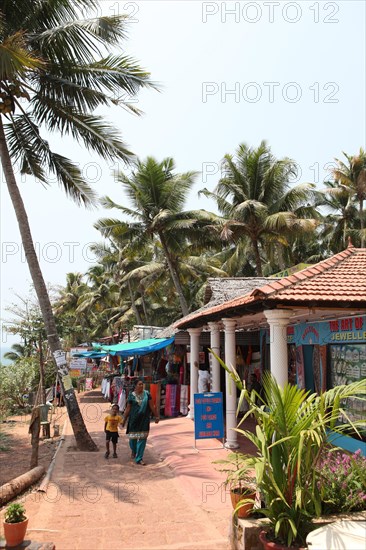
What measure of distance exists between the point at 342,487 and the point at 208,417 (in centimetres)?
551

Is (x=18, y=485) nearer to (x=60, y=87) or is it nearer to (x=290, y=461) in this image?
(x=290, y=461)

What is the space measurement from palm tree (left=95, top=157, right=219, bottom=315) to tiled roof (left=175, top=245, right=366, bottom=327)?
13.8 m

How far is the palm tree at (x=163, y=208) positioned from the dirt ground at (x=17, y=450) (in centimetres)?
944

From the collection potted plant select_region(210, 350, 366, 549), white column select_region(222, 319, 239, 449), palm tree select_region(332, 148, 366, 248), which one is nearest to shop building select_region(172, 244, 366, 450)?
white column select_region(222, 319, 239, 449)

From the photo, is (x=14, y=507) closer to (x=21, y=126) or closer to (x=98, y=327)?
(x=21, y=126)

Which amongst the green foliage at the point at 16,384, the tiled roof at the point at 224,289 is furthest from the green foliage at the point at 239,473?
the green foliage at the point at 16,384

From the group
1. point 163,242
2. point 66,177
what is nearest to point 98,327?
point 163,242

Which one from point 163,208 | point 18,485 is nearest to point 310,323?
point 18,485

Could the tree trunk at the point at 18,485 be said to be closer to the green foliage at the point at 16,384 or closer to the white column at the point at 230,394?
the white column at the point at 230,394

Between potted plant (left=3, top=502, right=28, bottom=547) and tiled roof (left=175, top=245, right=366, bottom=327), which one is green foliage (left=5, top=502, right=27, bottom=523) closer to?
potted plant (left=3, top=502, right=28, bottom=547)

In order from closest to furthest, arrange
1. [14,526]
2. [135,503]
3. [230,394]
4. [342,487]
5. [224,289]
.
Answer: [342,487] → [14,526] → [135,503] → [230,394] → [224,289]

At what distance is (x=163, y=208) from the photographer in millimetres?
22453

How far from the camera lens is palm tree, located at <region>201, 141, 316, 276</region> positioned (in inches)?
912

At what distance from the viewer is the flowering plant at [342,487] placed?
4.80m
